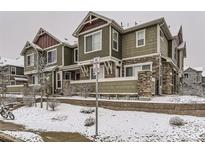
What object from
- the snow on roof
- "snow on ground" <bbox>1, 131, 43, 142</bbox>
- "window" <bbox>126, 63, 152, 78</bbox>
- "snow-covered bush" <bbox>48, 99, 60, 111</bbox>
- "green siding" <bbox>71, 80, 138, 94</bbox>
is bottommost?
"snow on ground" <bbox>1, 131, 43, 142</bbox>

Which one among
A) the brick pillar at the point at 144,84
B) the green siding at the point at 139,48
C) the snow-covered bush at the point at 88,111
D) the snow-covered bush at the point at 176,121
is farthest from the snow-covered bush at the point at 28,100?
the snow-covered bush at the point at 176,121

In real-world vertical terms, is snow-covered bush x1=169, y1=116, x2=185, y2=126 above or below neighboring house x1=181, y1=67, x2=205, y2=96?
below

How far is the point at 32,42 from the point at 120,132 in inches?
117

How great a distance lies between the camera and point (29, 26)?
12.0 feet

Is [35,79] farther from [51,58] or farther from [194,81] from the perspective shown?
[194,81]

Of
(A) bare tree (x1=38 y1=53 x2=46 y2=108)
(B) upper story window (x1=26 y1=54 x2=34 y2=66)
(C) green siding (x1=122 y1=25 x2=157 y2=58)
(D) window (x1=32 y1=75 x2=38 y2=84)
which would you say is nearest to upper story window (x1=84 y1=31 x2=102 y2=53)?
(C) green siding (x1=122 y1=25 x2=157 y2=58)

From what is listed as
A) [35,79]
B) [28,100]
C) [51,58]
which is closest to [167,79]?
[51,58]

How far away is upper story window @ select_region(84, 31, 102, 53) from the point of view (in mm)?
5395

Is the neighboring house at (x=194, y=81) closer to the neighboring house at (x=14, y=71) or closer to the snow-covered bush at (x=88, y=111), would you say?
the snow-covered bush at (x=88, y=111)

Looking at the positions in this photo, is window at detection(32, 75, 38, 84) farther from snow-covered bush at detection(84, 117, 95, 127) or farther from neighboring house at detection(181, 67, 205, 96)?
neighboring house at detection(181, 67, 205, 96)

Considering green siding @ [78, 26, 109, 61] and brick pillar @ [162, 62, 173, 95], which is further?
green siding @ [78, 26, 109, 61]

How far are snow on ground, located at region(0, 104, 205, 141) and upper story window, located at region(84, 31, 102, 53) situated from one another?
2266mm

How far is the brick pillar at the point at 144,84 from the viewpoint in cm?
399
